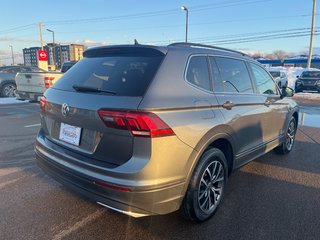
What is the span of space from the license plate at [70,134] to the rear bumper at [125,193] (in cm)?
18

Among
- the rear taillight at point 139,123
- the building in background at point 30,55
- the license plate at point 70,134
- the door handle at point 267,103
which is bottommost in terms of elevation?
the license plate at point 70,134

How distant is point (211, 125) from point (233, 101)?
0.64 meters

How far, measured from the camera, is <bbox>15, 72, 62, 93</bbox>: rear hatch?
30.5ft

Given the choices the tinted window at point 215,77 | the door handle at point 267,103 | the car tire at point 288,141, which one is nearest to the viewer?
the tinted window at point 215,77

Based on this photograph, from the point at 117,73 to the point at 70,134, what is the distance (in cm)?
74

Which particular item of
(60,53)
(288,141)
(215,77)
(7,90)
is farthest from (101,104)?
(60,53)

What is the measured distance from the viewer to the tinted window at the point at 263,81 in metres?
4.16

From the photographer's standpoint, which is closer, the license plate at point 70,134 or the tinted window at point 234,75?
the license plate at point 70,134

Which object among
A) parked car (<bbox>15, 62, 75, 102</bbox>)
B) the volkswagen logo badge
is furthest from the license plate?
parked car (<bbox>15, 62, 75, 102</bbox>)

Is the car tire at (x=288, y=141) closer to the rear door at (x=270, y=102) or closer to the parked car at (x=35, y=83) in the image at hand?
the rear door at (x=270, y=102)

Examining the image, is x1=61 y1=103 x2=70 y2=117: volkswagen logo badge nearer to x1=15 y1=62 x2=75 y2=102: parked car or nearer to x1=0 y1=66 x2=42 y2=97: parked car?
x1=15 y1=62 x2=75 y2=102: parked car

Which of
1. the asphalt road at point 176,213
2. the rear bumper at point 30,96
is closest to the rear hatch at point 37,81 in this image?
the rear bumper at point 30,96

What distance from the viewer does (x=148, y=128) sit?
7.64 ft

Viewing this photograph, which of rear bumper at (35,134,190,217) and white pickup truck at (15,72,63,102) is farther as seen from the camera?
white pickup truck at (15,72,63,102)
